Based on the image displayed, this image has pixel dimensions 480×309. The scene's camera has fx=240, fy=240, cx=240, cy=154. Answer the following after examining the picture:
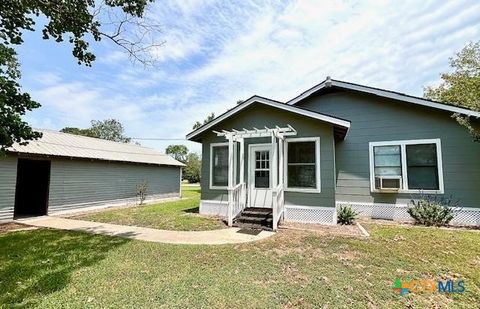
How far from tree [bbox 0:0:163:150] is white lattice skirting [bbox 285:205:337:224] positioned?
644 cm

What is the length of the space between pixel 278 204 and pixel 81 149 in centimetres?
1080

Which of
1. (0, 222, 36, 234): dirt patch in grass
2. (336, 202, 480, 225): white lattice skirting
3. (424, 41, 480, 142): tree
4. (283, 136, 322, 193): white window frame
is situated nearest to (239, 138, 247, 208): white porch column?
(283, 136, 322, 193): white window frame

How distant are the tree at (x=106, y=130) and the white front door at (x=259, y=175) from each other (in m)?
43.6

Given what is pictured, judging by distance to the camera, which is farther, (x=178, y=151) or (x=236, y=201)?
(x=178, y=151)

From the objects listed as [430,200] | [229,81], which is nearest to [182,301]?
[430,200]

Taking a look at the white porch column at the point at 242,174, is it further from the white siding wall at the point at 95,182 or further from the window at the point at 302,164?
the white siding wall at the point at 95,182

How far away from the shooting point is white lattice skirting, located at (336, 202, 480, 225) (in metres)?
7.69

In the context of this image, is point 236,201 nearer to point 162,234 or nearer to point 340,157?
point 162,234

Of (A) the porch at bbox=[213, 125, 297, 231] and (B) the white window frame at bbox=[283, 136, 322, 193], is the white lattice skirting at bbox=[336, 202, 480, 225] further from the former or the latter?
(A) the porch at bbox=[213, 125, 297, 231]

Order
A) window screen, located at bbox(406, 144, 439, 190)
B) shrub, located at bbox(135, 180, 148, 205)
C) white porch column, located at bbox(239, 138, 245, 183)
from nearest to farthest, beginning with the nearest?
1. window screen, located at bbox(406, 144, 439, 190)
2. white porch column, located at bbox(239, 138, 245, 183)
3. shrub, located at bbox(135, 180, 148, 205)

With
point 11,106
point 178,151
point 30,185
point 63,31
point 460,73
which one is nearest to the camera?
A: point 11,106

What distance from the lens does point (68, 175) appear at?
37.0 feet

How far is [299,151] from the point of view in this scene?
8.30 meters

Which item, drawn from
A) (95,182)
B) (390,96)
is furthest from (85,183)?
(390,96)
